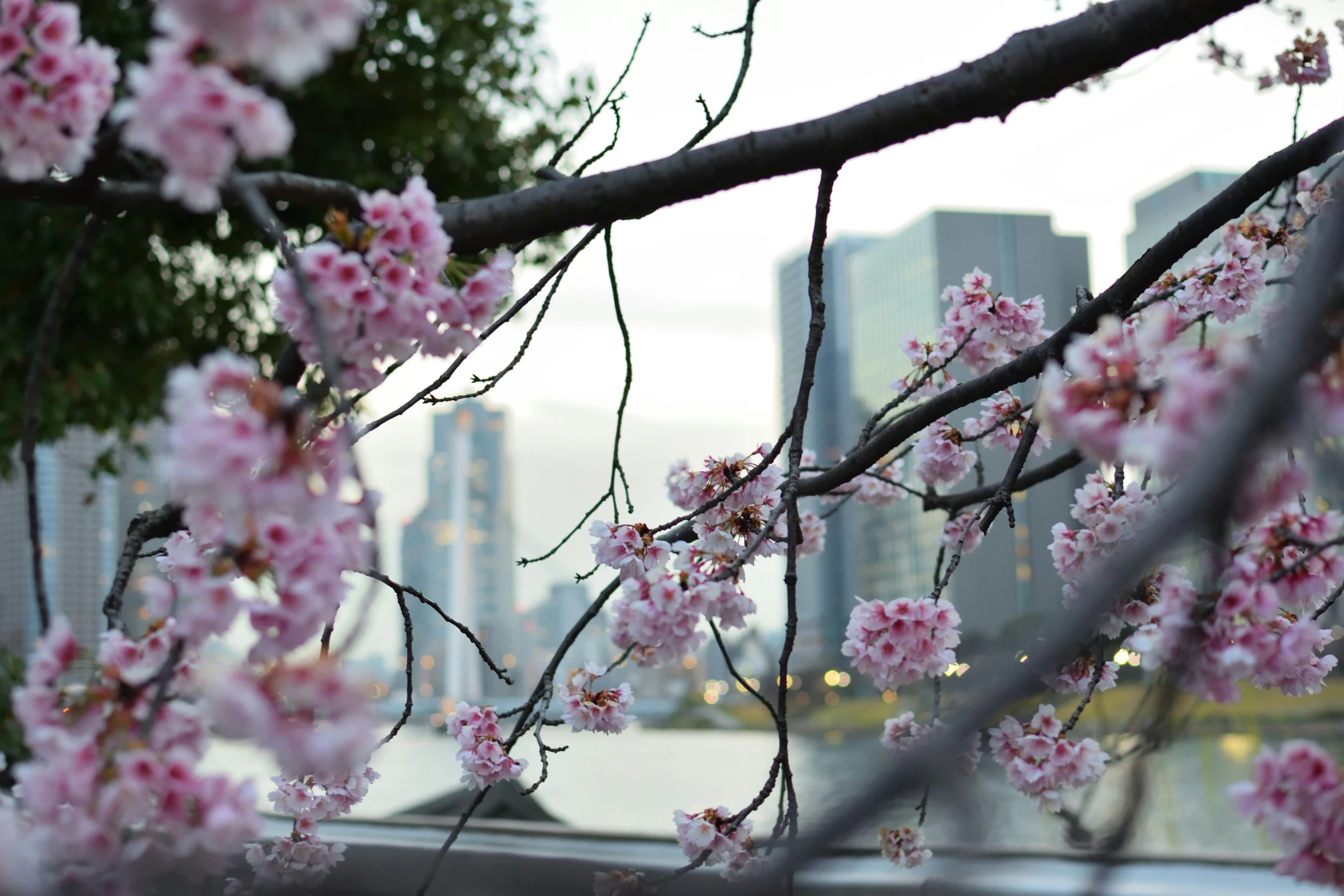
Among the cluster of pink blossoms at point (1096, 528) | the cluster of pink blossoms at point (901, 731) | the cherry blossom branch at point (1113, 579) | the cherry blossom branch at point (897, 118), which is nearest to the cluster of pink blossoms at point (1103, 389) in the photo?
the cherry blossom branch at point (1113, 579)

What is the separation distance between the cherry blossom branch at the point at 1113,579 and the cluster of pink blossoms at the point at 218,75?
460 mm

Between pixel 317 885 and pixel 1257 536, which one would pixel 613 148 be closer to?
pixel 1257 536

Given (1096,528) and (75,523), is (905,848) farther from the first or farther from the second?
(75,523)

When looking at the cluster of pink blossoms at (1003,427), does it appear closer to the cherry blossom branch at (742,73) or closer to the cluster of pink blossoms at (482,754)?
the cherry blossom branch at (742,73)

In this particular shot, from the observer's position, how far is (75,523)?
27.8 ft

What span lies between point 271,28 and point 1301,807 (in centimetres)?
80

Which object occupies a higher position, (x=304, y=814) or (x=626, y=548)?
(x=626, y=548)

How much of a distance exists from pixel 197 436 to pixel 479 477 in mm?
12283

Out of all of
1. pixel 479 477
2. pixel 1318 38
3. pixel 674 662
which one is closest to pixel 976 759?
pixel 674 662

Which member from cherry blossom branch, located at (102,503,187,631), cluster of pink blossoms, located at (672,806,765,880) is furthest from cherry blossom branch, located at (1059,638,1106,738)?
cherry blossom branch, located at (102,503,187,631)

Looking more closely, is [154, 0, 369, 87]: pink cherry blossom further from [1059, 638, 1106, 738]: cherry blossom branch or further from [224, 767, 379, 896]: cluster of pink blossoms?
[224, 767, 379, 896]: cluster of pink blossoms

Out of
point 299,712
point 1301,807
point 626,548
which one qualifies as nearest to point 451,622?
point 626,548

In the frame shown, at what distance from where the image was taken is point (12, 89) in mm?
662

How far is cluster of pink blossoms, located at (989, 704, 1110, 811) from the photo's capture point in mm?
1110
